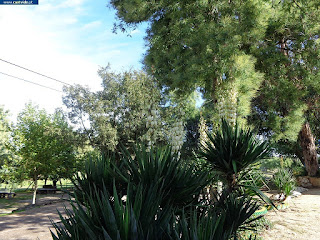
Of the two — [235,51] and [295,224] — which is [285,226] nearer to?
[295,224]

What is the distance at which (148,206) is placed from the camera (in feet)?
6.96

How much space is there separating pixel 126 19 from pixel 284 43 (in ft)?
28.1

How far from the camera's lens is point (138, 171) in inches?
130

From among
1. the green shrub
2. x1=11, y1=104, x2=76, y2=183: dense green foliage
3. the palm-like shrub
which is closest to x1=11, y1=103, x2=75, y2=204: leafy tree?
x1=11, y1=104, x2=76, y2=183: dense green foliage

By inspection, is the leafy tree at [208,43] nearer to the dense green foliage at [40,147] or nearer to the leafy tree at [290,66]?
the leafy tree at [290,66]

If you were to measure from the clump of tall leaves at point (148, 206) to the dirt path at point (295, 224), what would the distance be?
273 centimetres

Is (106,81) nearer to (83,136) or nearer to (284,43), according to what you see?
(83,136)

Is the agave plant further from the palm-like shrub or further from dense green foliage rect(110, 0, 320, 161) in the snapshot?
dense green foliage rect(110, 0, 320, 161)

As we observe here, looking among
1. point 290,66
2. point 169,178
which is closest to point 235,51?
point 290,66

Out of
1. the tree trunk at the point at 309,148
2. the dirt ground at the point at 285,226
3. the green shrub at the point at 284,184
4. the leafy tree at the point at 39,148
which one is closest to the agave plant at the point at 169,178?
the dirt ground at the point at 285,226

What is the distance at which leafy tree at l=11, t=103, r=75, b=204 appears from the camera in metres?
17.9

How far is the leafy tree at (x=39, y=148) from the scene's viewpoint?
17.9 m

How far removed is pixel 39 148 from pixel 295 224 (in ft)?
57.0

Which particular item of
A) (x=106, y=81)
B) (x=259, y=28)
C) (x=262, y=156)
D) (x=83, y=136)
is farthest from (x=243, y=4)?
(x=83, y=136)
